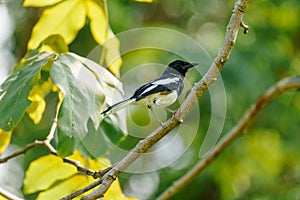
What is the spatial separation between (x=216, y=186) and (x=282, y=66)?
74 cm

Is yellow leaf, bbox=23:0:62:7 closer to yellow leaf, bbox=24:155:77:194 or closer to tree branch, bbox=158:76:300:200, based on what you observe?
yellow leaf, bbox=24:155:77:194

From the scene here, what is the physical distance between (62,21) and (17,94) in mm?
337

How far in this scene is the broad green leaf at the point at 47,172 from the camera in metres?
1.44

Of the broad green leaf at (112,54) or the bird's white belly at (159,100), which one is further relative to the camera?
the broad green leaf at (112,54)

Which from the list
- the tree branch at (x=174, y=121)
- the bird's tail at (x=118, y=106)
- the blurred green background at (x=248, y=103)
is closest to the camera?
the tree branch at (x=174, y=121)

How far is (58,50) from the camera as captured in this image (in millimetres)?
1425

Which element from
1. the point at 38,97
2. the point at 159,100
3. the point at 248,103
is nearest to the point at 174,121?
the point at 159,100

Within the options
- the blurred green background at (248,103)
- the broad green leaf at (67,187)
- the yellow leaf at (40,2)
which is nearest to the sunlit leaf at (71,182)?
the broad green leaf at (67,187)

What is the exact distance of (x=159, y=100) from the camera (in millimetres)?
1242

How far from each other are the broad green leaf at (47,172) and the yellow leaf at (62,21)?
0.27 metres

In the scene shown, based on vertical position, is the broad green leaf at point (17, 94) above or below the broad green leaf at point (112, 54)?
Result: above

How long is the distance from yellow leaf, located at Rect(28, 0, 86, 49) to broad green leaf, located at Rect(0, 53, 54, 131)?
9.3 inches

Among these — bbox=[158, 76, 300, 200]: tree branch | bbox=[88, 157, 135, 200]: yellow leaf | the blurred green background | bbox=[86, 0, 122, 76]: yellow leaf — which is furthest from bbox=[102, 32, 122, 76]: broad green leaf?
the blurred green background

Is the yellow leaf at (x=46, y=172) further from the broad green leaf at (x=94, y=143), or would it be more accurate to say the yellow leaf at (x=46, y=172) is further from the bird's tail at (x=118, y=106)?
the bird's tail at (x=118, y=106)
